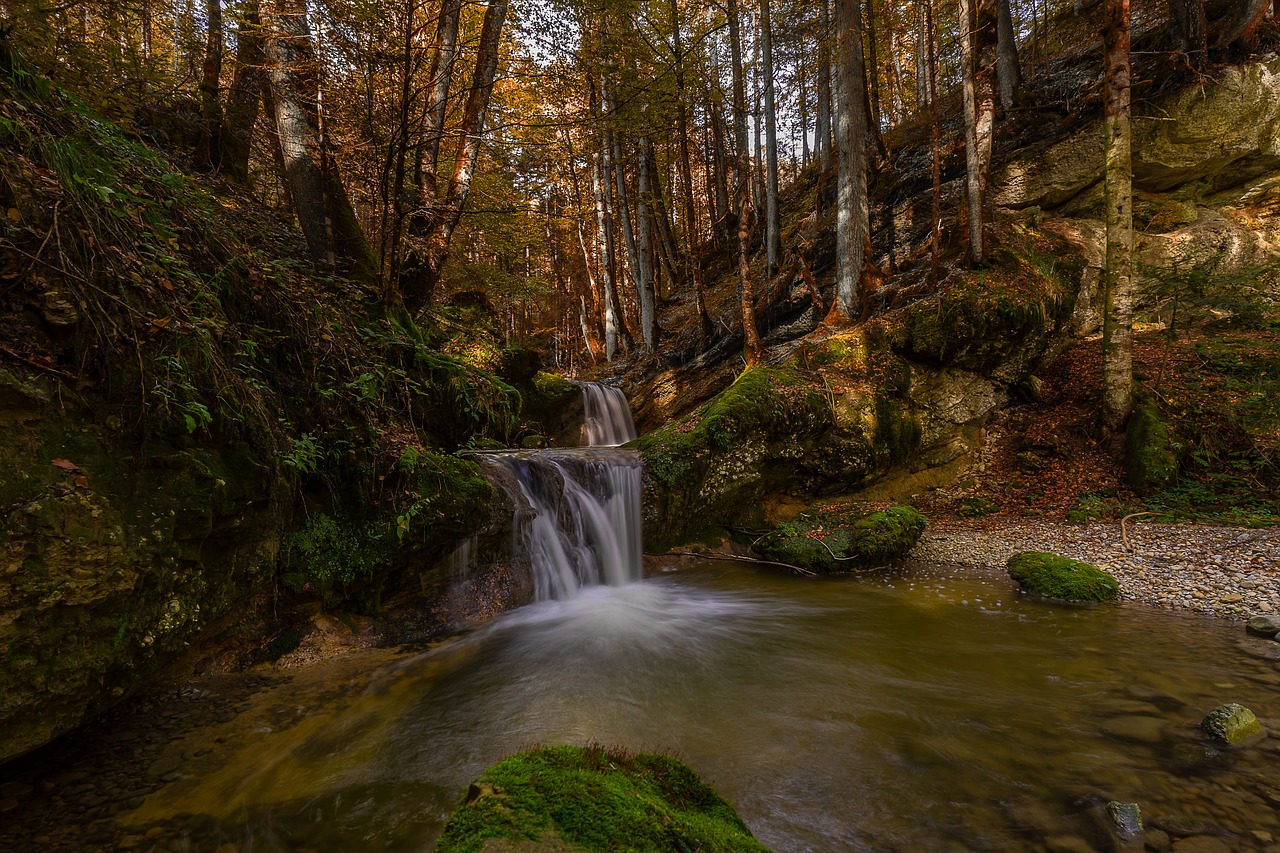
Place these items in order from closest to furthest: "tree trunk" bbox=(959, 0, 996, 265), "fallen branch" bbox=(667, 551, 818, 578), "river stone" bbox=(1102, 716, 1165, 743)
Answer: "river stone" bbox=(1102, 716, 1165, 743) → "fallen branch" bbox=(667, 551, 818, 578) → "tree trunk" bbox=(959, 0, 996, 265)

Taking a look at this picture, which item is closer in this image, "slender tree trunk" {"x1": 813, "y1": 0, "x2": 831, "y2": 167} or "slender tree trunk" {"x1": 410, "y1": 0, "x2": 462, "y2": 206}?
"slender tree trunk" {"x1": 410, "y1": 0, "x2": 462, "y2": 206}

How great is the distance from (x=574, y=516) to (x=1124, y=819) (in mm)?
6020

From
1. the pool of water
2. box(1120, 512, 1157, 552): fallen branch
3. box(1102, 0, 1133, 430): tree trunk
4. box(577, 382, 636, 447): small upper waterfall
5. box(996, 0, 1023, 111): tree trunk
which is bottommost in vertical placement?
the pool of water

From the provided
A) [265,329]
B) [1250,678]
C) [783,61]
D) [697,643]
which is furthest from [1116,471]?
[783,61]

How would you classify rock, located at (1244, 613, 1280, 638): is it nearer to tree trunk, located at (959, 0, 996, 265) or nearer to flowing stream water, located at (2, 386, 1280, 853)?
flowing stream water, located at (2, 386, 1280, 853)

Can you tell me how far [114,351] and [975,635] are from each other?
7.22m

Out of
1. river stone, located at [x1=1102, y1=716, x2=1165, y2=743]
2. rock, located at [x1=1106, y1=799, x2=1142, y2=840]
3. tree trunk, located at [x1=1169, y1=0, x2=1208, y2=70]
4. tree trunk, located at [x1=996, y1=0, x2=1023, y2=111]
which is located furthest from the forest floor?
tree trunk, located at [x1=996, y1=0, x2=1023, y2=111]

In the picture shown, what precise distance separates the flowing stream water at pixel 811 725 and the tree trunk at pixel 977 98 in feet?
24.4

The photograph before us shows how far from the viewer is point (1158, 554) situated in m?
6.15

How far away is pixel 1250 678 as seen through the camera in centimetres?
381

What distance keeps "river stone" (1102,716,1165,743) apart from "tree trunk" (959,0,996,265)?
29.6 feet

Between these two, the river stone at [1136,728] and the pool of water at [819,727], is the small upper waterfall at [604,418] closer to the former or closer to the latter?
the pool of water at [819,727]

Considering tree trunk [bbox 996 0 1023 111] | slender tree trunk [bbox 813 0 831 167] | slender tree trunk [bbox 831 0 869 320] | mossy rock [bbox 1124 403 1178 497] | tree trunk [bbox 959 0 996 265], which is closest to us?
mossy rock [bbox 1124 403 1178 497]

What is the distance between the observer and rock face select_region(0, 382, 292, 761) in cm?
253
